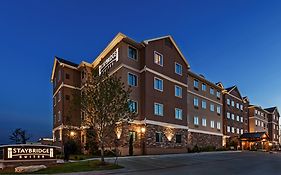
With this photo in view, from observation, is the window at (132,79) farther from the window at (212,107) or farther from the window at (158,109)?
the window at (212,107)

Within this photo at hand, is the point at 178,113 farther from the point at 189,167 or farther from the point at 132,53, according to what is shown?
the point at 189,167

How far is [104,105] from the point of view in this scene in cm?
1769

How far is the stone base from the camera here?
137ft

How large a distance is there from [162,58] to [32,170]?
22146mm

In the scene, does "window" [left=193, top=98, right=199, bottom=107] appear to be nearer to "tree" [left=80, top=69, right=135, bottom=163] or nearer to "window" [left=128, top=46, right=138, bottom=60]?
"window" [left=128, top=46, right=138, bottom=60]

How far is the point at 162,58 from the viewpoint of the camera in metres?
34.1

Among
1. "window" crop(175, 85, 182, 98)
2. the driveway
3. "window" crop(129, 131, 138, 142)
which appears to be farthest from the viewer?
"window" crop(175, 85, 182, 98)

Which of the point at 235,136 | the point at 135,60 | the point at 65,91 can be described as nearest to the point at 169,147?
the point at 135,60

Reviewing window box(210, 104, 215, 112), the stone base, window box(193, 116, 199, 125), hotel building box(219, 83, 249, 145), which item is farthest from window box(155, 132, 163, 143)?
hotel building box(219, 83, 249, 145)

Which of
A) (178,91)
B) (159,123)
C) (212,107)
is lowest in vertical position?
(159,123)

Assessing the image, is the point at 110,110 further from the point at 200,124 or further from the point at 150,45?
the point at 200,124

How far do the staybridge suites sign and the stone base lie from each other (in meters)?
26.0

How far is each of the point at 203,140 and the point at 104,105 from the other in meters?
31.1

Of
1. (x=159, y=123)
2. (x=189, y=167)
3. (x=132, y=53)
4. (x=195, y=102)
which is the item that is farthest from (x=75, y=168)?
(x=195, y=102)
